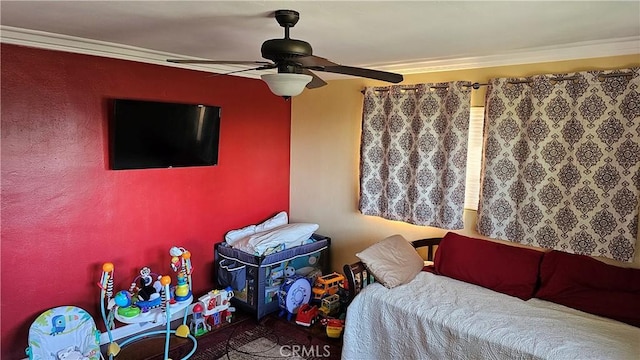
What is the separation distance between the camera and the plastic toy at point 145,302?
9.95ft

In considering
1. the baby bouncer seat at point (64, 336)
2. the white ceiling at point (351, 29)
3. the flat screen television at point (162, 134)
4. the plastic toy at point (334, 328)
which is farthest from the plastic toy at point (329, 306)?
the white ceiling at point (351, 29)

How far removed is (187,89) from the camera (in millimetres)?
3740

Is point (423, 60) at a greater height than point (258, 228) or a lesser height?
greater

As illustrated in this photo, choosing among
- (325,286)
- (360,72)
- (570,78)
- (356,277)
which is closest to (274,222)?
(325,286)

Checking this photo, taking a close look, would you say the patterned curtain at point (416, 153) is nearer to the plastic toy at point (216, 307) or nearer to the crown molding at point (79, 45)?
the plastic toy at point (216, 307)

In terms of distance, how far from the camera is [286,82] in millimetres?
1940

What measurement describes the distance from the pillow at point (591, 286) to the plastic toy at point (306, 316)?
1.84 m

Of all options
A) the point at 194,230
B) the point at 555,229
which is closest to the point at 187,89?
the point at 194,230

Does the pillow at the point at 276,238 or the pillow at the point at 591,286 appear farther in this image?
the pillow at the point at 276,238

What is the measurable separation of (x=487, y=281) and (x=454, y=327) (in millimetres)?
691

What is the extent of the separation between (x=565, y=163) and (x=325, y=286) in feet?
7.33

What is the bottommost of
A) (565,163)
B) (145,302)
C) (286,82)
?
(145,302)

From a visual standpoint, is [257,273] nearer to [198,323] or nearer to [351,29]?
[198,323]

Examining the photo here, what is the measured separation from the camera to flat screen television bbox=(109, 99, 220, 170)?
3205 millimetres
